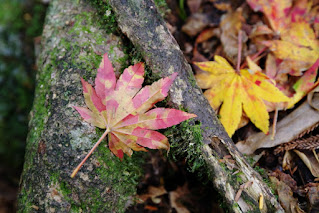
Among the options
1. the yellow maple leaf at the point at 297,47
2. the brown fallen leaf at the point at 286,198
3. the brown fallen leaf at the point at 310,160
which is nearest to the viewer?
the brown fallen leaf at the point at 286,198

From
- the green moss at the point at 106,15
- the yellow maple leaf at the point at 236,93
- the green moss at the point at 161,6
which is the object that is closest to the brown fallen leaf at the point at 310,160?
the yellow maple leaf at the point at 236,93

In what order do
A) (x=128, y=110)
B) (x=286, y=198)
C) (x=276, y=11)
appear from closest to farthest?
(x=128, y=110) < (x=286, y=198) < (x=276, y=11)

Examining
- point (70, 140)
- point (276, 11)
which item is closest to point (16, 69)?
point (70, 140)

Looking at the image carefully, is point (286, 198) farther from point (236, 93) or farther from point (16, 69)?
point (16, 69)

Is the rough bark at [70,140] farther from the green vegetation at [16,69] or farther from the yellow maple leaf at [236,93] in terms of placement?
the green vegetation at [16,69]

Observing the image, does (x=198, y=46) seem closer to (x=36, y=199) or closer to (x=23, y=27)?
(x=36, y=199)
